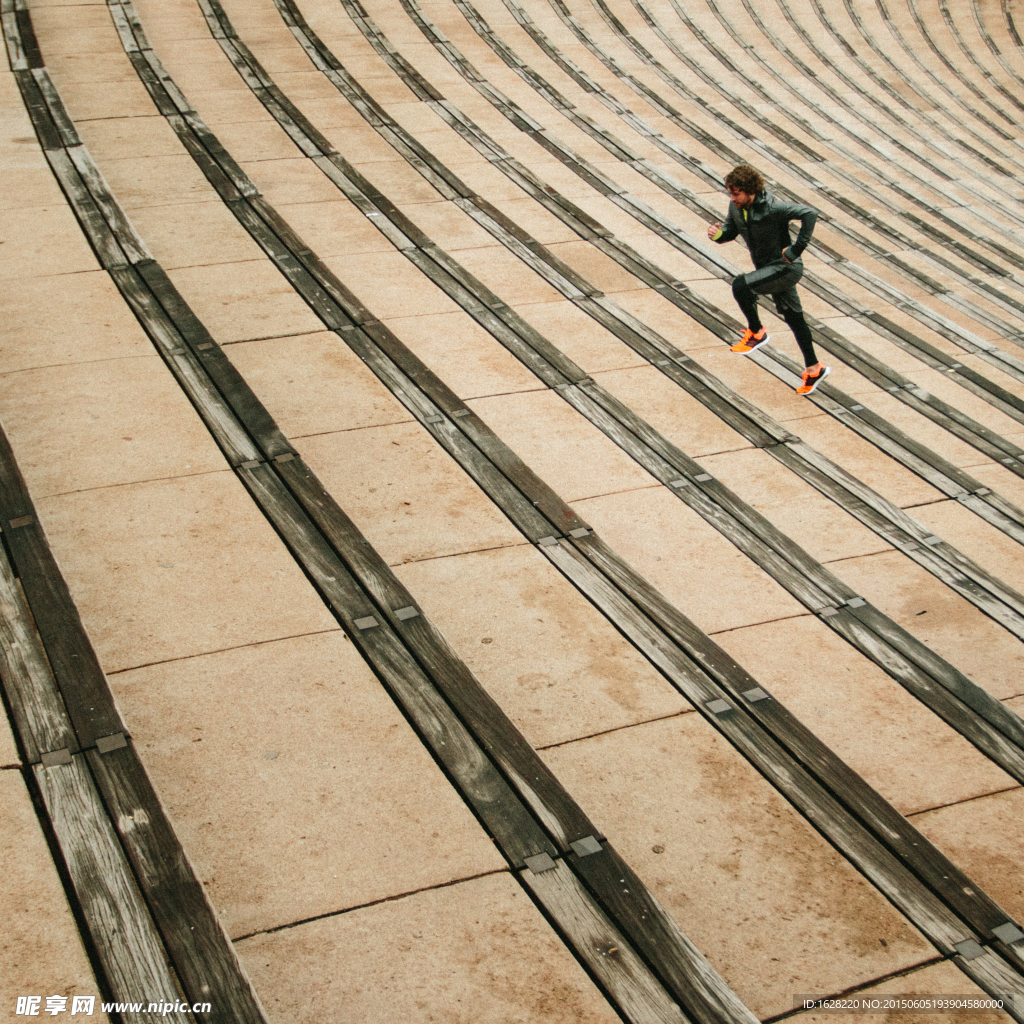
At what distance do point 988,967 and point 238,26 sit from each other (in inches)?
561

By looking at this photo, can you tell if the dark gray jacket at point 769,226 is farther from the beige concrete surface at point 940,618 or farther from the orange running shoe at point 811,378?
the beige concrete surface at point 940,618

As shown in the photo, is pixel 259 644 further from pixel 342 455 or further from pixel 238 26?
pixel 238 26

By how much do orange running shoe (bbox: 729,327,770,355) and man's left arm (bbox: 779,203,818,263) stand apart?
30.3 inches

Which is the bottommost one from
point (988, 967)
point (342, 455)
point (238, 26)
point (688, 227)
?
point (988, 967)

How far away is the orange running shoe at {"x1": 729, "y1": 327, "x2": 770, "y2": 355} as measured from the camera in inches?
314

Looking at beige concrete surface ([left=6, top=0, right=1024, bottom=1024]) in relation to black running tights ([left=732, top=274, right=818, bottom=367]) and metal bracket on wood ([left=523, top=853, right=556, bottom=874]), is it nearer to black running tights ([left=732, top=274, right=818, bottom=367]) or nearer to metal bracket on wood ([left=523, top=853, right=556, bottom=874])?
metal bracket on wood ([left=523, top=853, right=556, bottom=874])

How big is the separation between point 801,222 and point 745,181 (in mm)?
492

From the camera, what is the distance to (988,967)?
3570 mm

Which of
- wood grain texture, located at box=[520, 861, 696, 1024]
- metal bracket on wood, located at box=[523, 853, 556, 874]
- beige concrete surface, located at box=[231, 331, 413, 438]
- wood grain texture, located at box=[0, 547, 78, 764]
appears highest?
beige concrete surface, located at box=[231, 331, 413, 438]

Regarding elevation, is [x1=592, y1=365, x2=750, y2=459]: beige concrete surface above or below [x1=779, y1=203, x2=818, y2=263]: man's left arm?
below

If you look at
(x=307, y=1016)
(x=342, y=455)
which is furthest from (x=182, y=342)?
(x=307, y=1016)

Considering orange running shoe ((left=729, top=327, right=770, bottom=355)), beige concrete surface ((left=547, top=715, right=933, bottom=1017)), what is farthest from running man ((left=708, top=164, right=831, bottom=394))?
beige concrete surface ((left=547, top=715, right=933, bottom=1017))

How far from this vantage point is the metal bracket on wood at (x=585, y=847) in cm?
379

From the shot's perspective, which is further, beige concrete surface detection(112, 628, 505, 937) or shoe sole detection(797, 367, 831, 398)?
shoe sole detection(797, 367, 831, 398)
